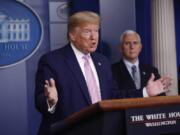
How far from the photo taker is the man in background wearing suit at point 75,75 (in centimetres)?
235

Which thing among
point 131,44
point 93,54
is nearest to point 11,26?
point 131,44

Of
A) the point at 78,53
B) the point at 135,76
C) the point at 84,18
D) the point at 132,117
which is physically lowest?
the point at 132,117

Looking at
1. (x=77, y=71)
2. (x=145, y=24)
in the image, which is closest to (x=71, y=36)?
(x=77, y=71)

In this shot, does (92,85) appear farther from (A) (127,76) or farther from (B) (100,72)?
(A) (127,76)

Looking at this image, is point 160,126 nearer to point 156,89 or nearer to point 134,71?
point 156,89

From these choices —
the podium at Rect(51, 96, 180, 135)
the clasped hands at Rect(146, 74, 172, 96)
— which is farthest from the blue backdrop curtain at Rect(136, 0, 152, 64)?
the podium at Rect(51, 96, 180, 135)

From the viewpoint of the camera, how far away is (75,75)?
7.76ft

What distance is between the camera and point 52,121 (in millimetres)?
2375

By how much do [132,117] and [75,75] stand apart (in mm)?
909

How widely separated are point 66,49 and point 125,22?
7.98 feet

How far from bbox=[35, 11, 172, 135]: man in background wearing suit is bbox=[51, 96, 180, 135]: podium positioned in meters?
0.75

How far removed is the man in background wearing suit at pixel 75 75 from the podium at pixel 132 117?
0.75 meters

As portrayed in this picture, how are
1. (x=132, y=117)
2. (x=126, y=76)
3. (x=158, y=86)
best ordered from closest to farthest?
(x=132, y=117) → (x=158, y=86) → (x=126, y=76)

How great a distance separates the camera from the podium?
1456 mm
